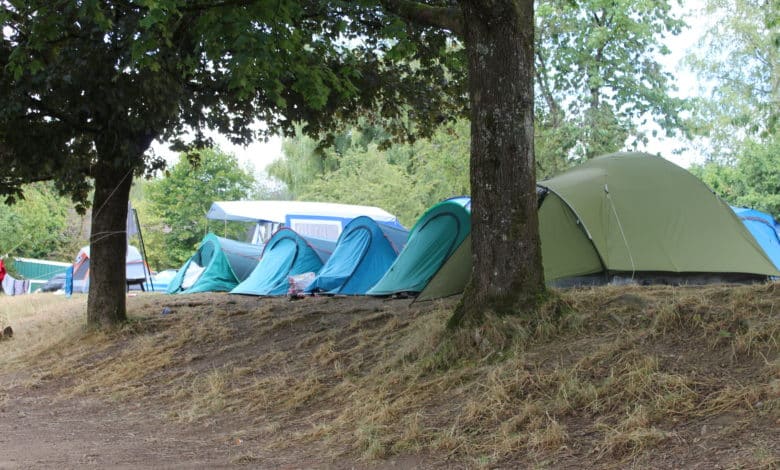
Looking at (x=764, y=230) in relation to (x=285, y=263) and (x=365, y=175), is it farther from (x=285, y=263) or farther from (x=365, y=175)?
(x=365, y=175)

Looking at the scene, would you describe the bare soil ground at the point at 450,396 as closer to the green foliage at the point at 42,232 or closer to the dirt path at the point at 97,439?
the dirt path at the point at 97,439

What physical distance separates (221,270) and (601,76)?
12.4 m

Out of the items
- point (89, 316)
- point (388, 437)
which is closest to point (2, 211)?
point (89, 316)

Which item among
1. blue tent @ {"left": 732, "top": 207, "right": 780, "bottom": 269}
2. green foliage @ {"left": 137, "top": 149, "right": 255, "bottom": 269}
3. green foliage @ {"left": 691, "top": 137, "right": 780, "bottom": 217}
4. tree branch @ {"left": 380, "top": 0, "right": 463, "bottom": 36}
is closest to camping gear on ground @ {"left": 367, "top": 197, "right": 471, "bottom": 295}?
tree branch @ {"left": 380, "top": 0, "right": 463, "bottom": 36}

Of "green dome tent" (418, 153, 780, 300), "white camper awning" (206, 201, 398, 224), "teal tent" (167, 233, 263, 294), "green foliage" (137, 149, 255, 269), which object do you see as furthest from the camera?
"green foliage" (137, 149, 255, 269)

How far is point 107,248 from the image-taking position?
11.5 metres

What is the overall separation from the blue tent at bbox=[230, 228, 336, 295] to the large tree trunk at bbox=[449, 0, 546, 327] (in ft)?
31.3

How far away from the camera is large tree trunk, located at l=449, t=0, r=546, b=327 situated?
21.2 ft

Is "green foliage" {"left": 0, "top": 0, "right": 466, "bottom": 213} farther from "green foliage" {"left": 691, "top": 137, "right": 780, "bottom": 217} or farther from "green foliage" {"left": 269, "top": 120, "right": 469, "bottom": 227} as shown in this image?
"green foliage" {"left": 269, "top": 120, "right": 469, "bottom": 227}

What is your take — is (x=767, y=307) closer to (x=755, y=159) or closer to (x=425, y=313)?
(x=425, y=313)

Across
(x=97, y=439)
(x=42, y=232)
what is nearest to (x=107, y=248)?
(x=97, y=439)

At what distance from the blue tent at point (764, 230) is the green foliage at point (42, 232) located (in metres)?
26.9

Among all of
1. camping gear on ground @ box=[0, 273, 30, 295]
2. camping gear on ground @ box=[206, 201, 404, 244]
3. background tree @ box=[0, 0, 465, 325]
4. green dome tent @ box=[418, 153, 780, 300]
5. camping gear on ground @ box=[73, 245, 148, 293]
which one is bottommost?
camping gear on ground @ box=[0, 273, 30, 295]

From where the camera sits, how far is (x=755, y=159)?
25688mm
